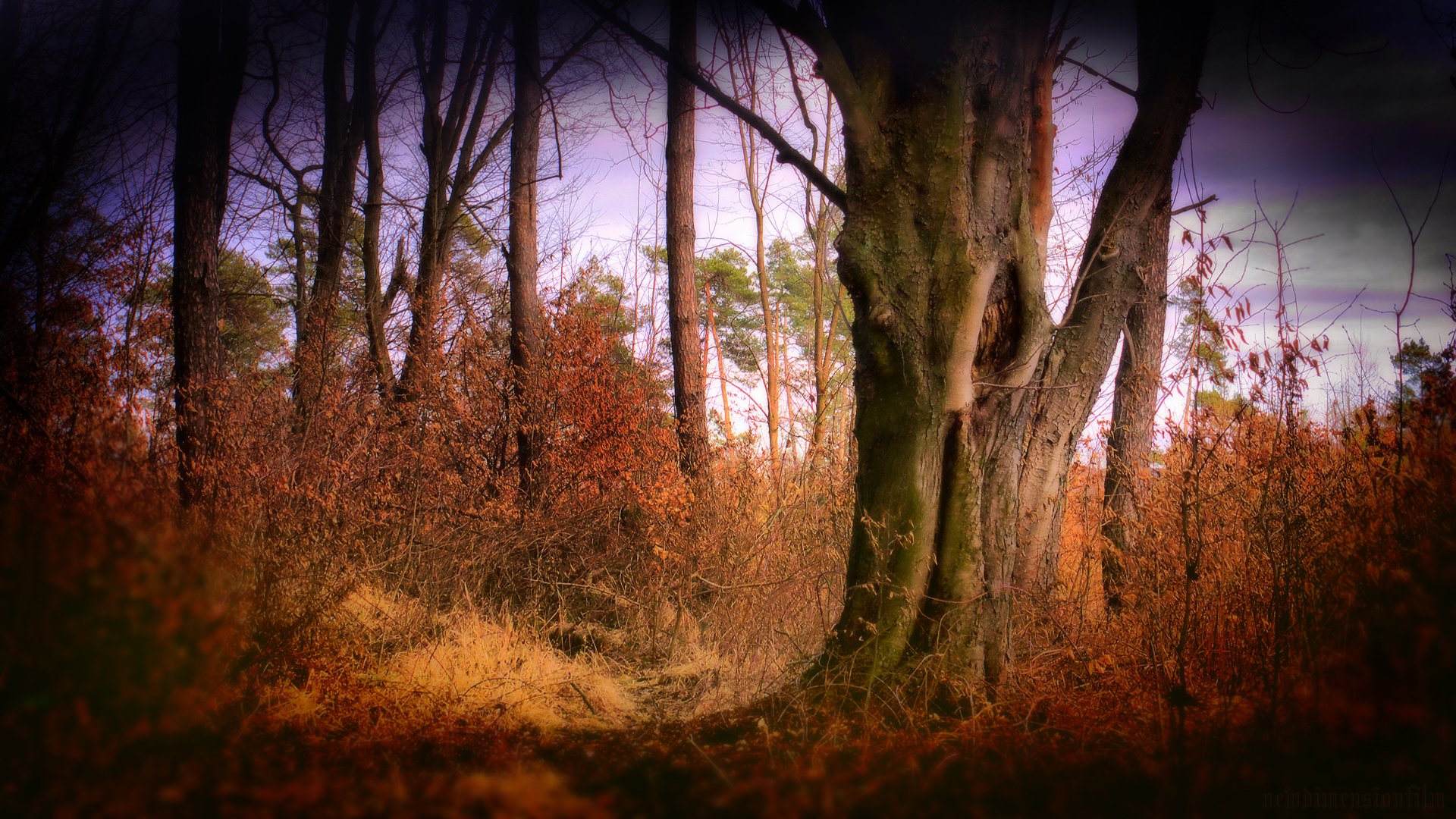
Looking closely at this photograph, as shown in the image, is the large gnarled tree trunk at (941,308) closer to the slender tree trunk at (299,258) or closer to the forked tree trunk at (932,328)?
the forked tree trunk at (932,328)

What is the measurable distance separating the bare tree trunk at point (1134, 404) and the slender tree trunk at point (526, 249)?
196 inches

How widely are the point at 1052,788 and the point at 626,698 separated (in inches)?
154

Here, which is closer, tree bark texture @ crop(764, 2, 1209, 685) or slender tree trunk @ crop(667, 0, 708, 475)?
tree bark texture @ crop(764, 2, 1209, 685)

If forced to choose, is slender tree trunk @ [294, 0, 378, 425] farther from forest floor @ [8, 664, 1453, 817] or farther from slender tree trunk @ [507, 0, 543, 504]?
forest floor @ [8, 664, 1453, 817]

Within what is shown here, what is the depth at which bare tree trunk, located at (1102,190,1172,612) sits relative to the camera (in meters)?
5.15

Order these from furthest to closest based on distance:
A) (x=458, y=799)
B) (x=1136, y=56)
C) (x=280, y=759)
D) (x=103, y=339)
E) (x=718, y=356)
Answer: (x=718, y=356)
(x=1136, y=56)
(x=103, y=339)
(x=280, y=759)
(x=458, y=799)

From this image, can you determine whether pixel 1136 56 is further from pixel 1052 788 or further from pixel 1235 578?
pixel 1052 788

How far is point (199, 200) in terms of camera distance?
5.29m

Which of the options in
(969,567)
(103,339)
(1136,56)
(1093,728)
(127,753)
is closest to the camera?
(127,753)

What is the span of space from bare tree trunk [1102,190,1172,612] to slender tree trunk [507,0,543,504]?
4.98m

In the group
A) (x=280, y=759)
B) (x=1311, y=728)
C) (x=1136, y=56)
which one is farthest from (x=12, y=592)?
(x=1136, y=56)

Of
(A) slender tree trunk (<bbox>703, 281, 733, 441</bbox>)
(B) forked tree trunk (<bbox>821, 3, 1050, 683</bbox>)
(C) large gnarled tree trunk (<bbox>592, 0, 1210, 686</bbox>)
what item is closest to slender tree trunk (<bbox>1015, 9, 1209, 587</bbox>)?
(C) large gnarled tree trunk (<bbox>592, 0, 1210, 686</bbox>)

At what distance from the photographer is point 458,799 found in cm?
97

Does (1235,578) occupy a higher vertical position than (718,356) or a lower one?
lower
